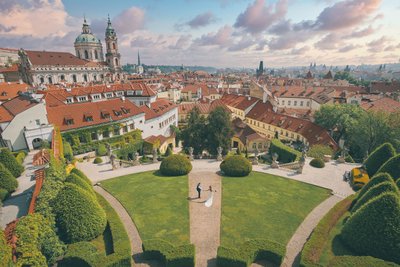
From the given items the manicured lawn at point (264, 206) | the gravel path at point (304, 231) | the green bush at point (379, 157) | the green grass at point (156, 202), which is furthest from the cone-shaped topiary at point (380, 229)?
the green bush at point (379, 157)

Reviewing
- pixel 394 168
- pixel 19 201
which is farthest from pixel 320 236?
pixel 19 201

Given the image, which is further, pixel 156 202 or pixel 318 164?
pixel 318 164

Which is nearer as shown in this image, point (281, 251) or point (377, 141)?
point (281, 251)

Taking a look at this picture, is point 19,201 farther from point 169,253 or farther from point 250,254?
point 250,254

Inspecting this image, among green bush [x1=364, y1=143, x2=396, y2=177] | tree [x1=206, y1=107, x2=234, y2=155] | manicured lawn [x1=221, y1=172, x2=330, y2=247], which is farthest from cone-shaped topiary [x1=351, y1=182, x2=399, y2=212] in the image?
tree [x1=206, y1=107, x2=234, y2=155]

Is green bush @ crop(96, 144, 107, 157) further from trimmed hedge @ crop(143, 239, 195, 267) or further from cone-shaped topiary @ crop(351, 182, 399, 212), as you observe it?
cone-shaped topiary @ crop(351, 182, 399, 212)

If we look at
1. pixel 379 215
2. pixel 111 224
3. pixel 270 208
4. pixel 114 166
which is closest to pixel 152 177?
pixel 114 166

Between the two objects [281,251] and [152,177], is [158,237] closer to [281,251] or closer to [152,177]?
[281,251]
